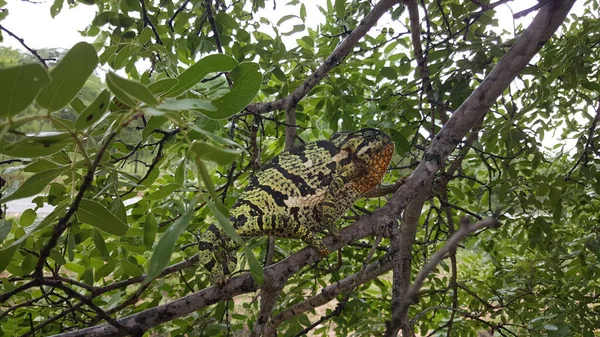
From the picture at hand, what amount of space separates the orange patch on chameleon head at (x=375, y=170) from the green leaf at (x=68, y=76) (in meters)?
1.17

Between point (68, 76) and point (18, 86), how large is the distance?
0.23 ft

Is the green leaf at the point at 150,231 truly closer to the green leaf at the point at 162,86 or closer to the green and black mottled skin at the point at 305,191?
→ the green and black mottled skin at the point at 305,191

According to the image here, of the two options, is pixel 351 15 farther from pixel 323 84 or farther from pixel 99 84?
pixel 99 84

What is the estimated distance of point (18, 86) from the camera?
0.48m

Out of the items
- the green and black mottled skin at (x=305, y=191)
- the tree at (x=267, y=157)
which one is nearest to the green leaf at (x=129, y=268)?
the tree at (x=267, y=157)

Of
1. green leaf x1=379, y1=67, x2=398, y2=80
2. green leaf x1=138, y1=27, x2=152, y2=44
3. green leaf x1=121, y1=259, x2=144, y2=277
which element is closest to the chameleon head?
green leaf x1=379, y1=67, x2=398, y2=80

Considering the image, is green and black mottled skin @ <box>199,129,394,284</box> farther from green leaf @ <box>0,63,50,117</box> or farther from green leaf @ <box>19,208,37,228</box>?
green leaf @ <box>0,63,50,117</box>

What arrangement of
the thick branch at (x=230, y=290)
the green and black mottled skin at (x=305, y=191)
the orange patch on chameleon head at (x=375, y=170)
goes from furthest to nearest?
the orange patch on chameleon head at (x=375, y=170), the green and black mottled skin at (x=305, y=191), the thick branch at (x=230, y=290)

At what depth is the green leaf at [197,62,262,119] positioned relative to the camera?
78 centimetres

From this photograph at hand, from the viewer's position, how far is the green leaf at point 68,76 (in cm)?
52

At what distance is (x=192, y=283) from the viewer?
2070mm

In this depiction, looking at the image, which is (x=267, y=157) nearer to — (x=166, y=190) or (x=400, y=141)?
(x=400, y=141)

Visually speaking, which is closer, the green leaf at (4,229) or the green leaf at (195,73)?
the green leaf at (195,73)

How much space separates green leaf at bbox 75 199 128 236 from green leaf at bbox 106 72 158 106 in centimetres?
49
